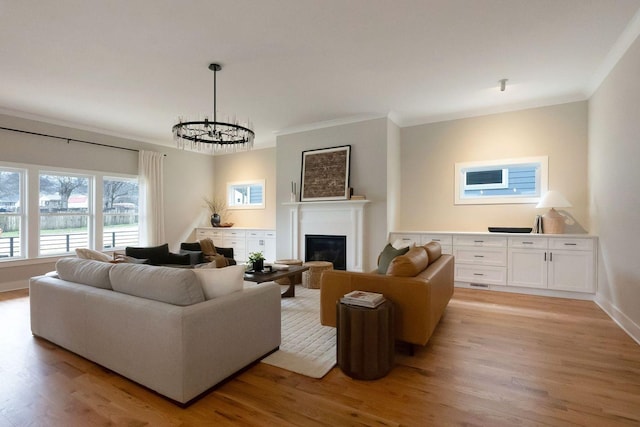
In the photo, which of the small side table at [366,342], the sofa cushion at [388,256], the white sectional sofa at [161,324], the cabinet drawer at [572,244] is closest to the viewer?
the white sectional sofa at [161,324]

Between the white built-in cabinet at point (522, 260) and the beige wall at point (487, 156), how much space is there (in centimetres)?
54

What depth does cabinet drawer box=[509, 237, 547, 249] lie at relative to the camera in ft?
14.9

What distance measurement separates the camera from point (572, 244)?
4367 millimetres

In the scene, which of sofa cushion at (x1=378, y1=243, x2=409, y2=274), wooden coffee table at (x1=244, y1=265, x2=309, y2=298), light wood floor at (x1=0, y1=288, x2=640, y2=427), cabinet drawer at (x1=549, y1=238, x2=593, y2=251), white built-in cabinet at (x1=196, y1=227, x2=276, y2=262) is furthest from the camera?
white built-in cabinet at (x1=196, y1=227, x2=276, y2=262)

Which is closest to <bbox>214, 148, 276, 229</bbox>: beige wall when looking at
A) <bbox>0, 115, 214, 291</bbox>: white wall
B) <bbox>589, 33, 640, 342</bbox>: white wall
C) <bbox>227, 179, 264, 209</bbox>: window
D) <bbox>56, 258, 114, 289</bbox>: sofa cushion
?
<bbox>227, 179, 264, 209</bbox>: window

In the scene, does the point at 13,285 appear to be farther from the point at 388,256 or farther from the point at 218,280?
the point at 388,256

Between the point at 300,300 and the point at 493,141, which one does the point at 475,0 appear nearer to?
the point at 493,141

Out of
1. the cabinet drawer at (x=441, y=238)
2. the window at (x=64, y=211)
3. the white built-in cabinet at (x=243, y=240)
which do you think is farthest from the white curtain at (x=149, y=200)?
the cabinet drawer at (x=441, y=238)

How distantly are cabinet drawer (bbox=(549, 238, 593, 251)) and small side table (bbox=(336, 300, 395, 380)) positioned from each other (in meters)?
3.42

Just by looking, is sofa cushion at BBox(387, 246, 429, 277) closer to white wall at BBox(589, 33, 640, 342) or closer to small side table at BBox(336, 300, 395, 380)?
small side table at BBox(336, 300, 395, 380)

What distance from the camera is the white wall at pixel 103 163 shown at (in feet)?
16.8

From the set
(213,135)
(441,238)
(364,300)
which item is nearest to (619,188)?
(441,238)

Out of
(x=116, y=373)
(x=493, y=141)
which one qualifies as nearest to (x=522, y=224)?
(x=493, y=141)

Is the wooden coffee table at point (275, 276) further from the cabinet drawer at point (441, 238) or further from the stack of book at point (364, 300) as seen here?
the cabinet drawer at point (441, 238)
